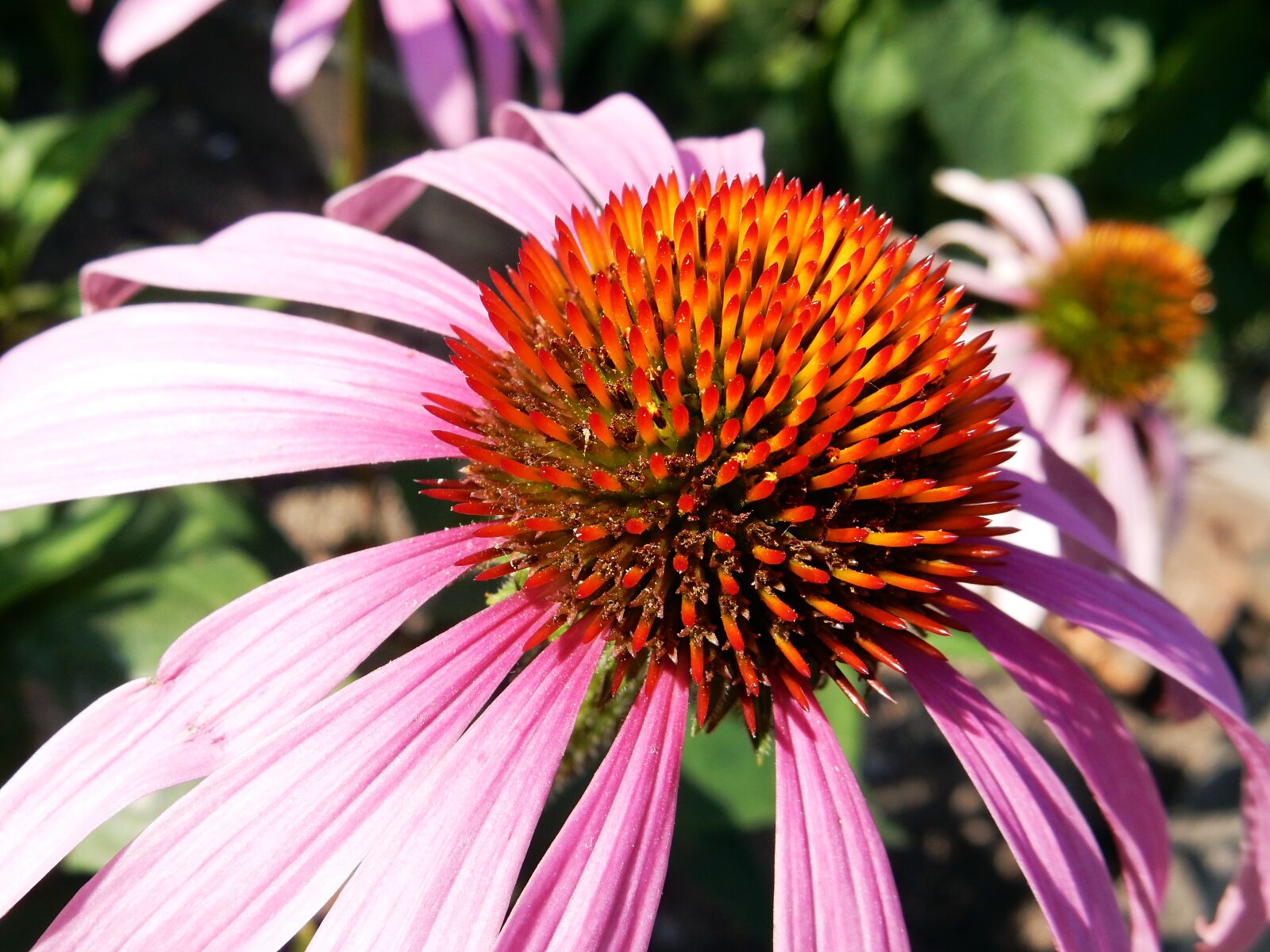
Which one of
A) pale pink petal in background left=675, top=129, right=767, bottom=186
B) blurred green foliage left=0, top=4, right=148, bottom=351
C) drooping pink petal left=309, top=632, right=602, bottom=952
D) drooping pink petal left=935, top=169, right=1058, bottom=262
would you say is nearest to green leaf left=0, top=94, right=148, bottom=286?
blurred green foliage left=0, top=4, right=148, bottom=351

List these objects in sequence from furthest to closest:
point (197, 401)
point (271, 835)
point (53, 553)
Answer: point (53, 553) → point (197, 401) → point (271, 835)

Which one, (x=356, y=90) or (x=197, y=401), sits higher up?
(x=356, y=90)

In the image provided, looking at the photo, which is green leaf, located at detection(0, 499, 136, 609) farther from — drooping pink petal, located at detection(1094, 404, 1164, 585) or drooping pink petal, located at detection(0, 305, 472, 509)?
drooping pink petal, located at detection(1094, 404, 1164, 585)

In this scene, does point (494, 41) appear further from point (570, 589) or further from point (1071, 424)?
point (1071, 424)

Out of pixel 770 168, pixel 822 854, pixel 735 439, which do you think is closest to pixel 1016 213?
pixel 770 168

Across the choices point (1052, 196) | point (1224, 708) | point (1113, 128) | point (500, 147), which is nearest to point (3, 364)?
point (500, 147)

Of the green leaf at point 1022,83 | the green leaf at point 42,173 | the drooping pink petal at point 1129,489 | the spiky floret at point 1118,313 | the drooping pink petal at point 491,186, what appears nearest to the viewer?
the drooping pink petal at point 491,186

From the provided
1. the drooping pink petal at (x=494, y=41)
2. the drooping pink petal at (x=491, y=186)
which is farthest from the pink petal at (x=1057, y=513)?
the drooping pink petal at (x=494, y=41)

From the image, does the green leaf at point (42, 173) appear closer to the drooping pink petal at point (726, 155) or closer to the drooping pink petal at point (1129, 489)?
the drooping pink petal at point (726, 155)
